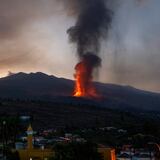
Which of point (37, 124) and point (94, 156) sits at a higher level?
point (37, 124)

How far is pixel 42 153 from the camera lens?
92.7 m

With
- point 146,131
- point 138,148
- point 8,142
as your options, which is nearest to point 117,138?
point 146,131

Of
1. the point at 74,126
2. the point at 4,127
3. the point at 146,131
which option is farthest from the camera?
the point at 74,126

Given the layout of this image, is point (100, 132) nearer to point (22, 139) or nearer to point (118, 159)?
point (22, 139)

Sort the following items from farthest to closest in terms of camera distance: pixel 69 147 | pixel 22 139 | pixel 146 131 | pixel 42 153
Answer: pixel 146 131 → pixel 22 139 → pixel 42 153 → pixel 69 147

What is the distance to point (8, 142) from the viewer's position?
125 m

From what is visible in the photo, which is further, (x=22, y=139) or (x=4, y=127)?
(x=22, y=139)

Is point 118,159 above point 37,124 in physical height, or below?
below

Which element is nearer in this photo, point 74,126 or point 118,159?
point 118,159

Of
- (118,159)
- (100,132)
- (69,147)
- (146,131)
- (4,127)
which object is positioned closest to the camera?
(69,147)

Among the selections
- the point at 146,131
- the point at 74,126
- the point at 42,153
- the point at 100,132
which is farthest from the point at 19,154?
the point at 74,126

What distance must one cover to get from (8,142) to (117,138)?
39630mm

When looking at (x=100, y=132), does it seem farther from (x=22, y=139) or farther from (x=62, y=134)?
(x=22, y=139)

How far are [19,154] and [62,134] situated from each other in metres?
70.2
